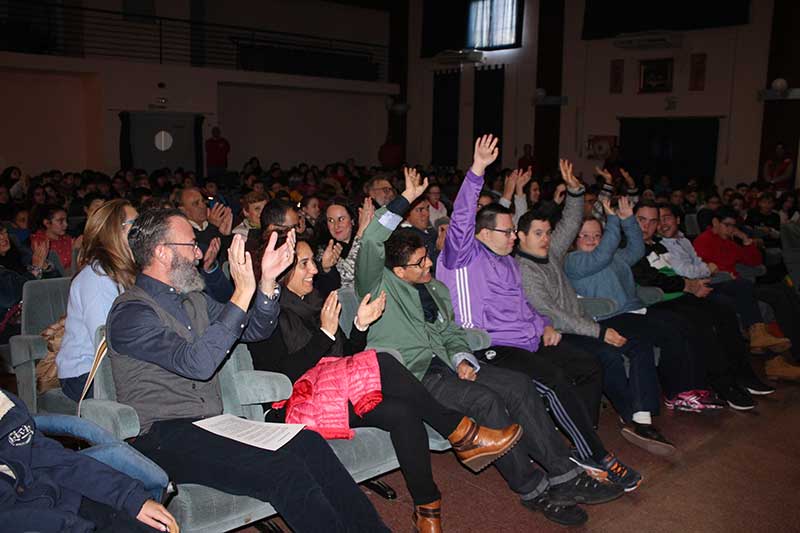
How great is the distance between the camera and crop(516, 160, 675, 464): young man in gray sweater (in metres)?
4.14

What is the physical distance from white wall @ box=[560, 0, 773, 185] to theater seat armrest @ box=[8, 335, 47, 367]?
1302 cm

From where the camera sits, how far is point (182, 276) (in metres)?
2.66

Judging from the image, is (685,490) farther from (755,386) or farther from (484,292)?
(755,386)

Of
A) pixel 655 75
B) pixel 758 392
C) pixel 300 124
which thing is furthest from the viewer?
pixel 300 124

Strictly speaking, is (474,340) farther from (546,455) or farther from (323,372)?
(323,372)

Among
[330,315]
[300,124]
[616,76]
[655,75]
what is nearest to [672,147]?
[655,75]

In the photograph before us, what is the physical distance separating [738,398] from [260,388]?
338 cm

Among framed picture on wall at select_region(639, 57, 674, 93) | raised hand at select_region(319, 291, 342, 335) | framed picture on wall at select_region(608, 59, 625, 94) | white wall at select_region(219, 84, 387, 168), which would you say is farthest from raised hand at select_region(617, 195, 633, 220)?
white wall at select_region(219, 84, 387, 168)

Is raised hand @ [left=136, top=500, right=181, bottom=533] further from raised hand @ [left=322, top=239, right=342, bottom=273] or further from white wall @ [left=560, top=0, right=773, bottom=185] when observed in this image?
white wall @ [left=560, top=0, right=773, bottom=185]

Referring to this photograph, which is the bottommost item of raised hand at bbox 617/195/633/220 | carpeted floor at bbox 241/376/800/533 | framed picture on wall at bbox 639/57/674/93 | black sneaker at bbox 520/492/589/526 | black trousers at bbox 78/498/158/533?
carpeted floor at bbox 241/376/800/533

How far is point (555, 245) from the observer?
4.57 meters

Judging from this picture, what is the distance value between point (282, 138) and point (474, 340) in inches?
583

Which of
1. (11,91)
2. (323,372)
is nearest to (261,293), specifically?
(323,372)

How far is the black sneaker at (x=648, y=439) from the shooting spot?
13.0ft
